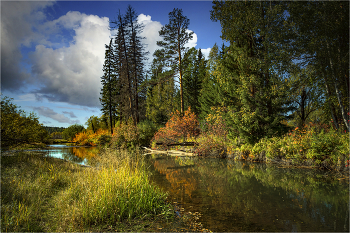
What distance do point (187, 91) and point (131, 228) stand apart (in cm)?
2806

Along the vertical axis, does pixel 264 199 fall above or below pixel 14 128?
below

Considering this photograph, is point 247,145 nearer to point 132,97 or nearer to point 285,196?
point 285,196

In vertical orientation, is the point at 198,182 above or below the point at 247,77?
below

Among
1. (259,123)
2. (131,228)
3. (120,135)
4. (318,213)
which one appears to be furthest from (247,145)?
(120,135)

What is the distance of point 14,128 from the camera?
864 cm

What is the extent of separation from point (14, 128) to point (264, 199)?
10476 millimetres

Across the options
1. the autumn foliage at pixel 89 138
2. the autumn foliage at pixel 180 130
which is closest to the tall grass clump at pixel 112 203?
the autumn foliage at pixel 180 130

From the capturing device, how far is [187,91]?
30.7 m

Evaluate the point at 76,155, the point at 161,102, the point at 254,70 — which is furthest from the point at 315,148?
the point at 161,102

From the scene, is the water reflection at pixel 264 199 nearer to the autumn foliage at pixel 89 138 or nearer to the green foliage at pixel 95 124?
the autumn foliage at pixel 89 138

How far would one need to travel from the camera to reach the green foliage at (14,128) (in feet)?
27.3

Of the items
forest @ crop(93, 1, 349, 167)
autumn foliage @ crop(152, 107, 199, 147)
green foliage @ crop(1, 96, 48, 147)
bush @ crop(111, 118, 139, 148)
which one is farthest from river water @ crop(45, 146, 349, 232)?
bush @ crop(111, 118, 139, 148)

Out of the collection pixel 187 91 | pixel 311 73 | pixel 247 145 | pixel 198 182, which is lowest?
pixel 198 182

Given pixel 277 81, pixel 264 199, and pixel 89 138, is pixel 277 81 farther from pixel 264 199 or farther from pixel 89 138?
pixel 89 138
